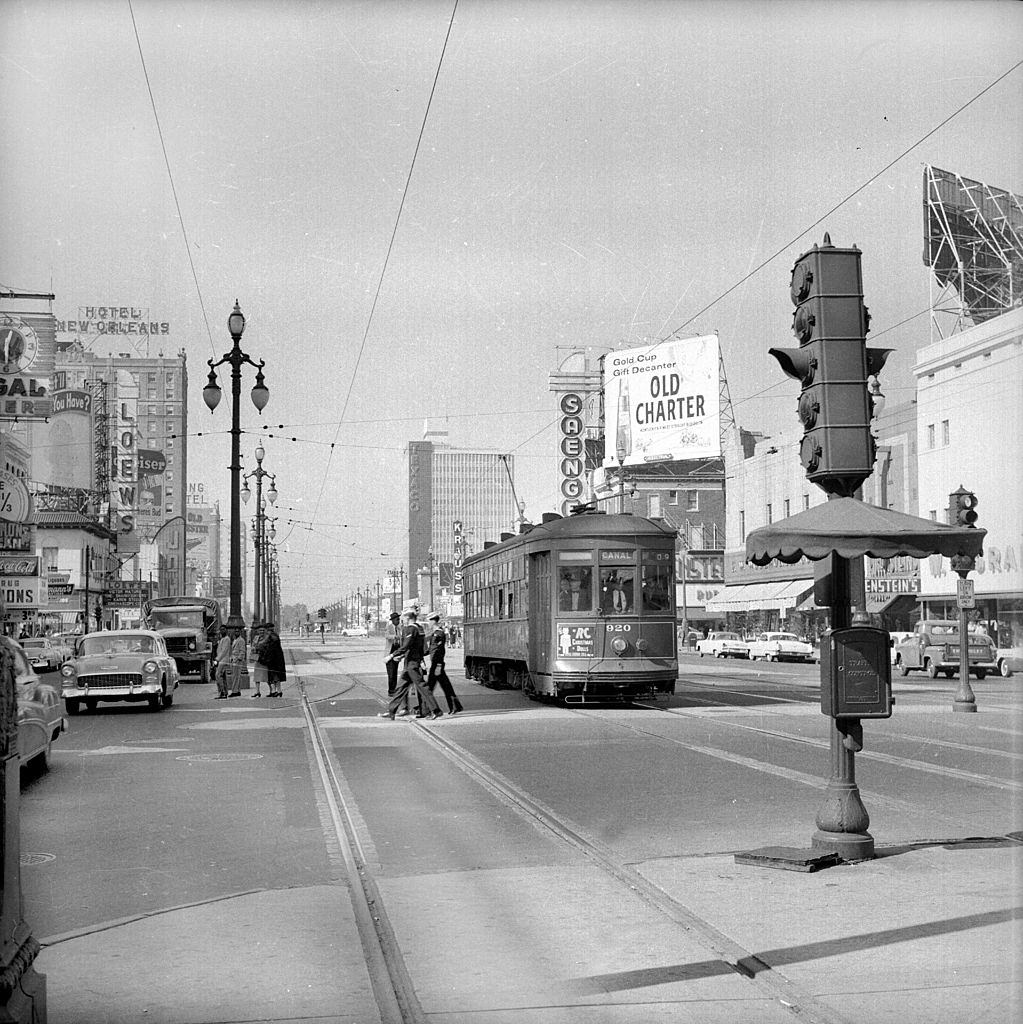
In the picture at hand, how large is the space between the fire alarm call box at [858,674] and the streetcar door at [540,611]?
582 inches

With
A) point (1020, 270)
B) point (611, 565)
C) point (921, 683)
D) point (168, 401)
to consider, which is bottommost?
point (921, 683)

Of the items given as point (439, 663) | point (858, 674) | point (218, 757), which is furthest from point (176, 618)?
point (858, 674)

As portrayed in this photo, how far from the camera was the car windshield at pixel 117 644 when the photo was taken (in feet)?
82.4

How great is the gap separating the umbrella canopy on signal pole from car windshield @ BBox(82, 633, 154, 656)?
18.7 meters

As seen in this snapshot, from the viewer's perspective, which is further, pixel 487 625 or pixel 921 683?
pixel 921 683

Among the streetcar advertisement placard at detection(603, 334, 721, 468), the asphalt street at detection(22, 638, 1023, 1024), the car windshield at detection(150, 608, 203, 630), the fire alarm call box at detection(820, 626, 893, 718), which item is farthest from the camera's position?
the streetcar advertisement placard at detection(603, 334, 721, 468)

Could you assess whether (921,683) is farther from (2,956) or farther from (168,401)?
(168,401)

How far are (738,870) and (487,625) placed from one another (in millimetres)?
22025

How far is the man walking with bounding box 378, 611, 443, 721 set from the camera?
69.6 feet

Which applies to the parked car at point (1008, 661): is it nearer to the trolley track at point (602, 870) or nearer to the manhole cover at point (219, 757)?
the trolley track at point (602, 870)

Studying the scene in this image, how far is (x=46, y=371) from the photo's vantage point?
48.1 m

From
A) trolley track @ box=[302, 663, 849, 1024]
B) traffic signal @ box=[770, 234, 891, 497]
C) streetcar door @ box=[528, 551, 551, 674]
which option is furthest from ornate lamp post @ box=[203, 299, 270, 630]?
traffic signal @ box=[770, 234, 891, 497]

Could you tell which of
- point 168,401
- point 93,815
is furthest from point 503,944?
point 168,401

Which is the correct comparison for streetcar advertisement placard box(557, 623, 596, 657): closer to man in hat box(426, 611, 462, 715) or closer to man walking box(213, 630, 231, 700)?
man in hat box(426, 611, 462, 715)
